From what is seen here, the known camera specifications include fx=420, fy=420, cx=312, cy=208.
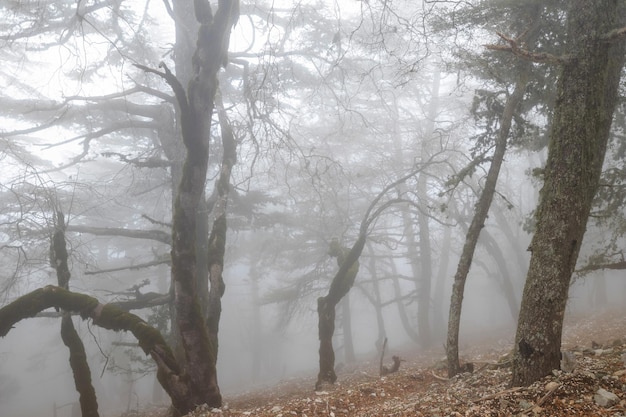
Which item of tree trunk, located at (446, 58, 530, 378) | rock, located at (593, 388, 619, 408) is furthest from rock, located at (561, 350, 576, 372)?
tree trunk, located at (446, 58, 530, 378)

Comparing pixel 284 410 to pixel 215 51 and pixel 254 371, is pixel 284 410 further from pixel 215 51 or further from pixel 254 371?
pixel 254 371

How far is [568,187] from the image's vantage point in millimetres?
4336

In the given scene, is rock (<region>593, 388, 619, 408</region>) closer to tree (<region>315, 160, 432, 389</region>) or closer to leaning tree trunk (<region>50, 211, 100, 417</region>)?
tree (<region>315, 160, 432, 389</region>)

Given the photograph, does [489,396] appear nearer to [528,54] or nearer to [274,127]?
[528,54]

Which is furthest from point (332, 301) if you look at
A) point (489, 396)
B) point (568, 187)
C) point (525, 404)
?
point (568, 187)

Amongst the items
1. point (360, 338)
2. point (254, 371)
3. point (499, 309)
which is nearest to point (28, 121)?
point (254, 371)

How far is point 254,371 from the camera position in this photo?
28234 mm

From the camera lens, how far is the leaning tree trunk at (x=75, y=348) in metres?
6.85

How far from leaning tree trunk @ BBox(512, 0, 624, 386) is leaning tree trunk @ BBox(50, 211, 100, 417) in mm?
6431

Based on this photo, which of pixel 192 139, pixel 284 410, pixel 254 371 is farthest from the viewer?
pixel 254 371

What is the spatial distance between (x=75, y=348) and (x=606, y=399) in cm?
732

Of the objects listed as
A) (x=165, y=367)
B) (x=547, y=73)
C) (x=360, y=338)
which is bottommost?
(x=360, y=338)

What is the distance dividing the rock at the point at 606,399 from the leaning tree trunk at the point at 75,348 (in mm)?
6769

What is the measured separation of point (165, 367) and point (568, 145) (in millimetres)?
6163
